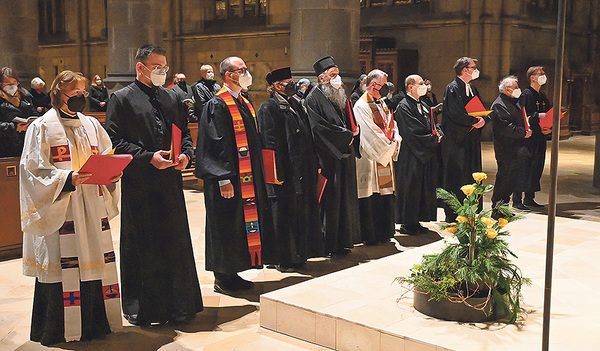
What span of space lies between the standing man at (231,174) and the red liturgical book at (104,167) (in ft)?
4.10

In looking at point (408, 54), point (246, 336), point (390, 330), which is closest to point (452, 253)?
point (390, 330)

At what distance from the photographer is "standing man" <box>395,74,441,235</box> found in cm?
806

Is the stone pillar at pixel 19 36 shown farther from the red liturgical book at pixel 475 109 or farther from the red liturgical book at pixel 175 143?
the red liturgical book at pixel 175 143

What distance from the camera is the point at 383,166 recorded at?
763cm

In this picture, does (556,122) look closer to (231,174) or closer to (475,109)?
(231,174)

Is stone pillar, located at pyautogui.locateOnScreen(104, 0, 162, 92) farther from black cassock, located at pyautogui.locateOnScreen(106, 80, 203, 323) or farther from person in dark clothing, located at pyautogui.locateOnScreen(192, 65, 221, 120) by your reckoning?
black cassock, located at pyautogui.locateOnScreen(106, 80, 203, 323)

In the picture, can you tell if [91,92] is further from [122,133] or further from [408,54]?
[122,133]

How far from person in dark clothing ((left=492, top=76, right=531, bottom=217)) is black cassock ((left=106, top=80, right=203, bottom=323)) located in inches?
211

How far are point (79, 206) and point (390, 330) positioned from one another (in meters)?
2.16

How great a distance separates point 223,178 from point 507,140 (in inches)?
196

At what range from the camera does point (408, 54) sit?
19.8 metres

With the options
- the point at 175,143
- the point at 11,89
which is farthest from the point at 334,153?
the point at 11,89

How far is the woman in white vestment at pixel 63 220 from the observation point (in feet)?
14.2

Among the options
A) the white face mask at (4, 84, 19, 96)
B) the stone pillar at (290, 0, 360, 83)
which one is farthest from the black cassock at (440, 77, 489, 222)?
the white face mask at (4, 84, 19, 96)
